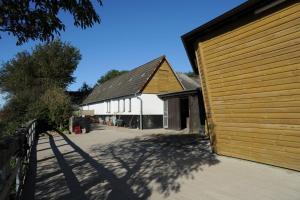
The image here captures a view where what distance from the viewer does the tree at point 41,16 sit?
415 cm

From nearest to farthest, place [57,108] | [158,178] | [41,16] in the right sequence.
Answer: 1. [41,16]
2. [158,178]
3. [57,108]

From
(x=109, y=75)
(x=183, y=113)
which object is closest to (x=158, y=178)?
(x=183, y=113)

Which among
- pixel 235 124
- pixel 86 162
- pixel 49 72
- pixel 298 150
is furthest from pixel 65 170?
pixel 49 72

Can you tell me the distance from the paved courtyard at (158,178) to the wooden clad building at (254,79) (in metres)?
0.64

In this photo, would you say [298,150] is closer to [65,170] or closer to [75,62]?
[65,170]

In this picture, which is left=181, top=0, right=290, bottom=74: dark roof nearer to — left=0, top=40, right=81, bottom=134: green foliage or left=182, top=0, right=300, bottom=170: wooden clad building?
left=182, top=0, right=300, bottom=170: wooden clad building

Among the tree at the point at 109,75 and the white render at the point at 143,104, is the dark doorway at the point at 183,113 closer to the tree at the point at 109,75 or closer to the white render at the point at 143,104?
the white render at the point at 143,104

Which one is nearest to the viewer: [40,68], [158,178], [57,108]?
[158,178]

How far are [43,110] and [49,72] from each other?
29709 mm

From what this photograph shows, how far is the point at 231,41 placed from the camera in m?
9.04

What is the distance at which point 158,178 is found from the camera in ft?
23.3

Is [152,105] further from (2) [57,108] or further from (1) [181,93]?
(2) [57,108]

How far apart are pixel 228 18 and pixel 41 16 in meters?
6.23

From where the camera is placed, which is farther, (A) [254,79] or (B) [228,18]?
(B) [228,18]
